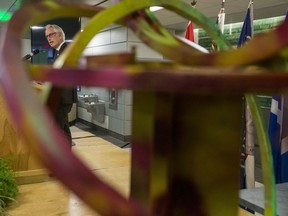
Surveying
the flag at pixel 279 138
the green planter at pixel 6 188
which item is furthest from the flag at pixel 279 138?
the green planter at pixel 6 188

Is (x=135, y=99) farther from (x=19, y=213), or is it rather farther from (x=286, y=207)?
(x=19, y=213)

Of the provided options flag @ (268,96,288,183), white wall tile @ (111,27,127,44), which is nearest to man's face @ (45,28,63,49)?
flag @ (268,96,288,183)

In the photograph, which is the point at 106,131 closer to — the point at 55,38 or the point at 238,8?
the point at 238,8

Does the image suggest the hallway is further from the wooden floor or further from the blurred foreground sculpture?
the blurred foreground sculpture

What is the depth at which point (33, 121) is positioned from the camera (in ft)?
Result: 0.75

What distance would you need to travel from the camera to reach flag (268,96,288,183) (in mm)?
2164

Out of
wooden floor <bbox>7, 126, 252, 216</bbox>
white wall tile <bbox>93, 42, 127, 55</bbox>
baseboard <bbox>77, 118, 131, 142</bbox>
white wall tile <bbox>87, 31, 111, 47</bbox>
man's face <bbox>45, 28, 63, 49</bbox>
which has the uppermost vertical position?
white wall tile <bbox>87, 31, 111, 47</bbox>

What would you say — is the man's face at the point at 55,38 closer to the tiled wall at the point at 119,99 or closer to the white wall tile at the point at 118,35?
the tiled wall at the point at 119,99

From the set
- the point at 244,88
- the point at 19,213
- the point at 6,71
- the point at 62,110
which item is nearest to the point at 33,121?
the point at 6,71

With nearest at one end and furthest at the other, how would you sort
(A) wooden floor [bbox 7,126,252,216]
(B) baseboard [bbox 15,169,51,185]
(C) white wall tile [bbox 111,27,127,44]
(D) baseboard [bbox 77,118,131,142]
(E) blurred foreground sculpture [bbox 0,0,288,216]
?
(E) blurred foreground sculpture [bbox 0,0,288,216]
(A) wooden floor [bbox 7,126,252,216]
(B) baseboard [bbox 15,169,51,185]
(C) white wall tile [bbox 111,27,127,44]
(D) baseboard [bbox 77,118,131,142]

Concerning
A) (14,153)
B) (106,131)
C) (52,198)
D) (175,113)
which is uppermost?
(175,113)

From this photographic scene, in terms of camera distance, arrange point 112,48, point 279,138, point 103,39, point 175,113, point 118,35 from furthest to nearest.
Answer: point 103,39 < point 112,48 < point 118,35 < point 279,138 < point 175,113

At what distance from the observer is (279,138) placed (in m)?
2.29

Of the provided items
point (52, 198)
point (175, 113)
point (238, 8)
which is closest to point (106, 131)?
point (238, 8)
